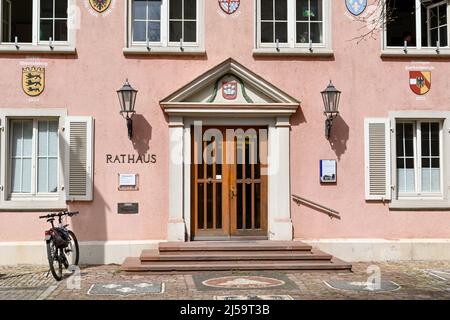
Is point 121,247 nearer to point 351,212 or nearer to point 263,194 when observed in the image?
point 263,194

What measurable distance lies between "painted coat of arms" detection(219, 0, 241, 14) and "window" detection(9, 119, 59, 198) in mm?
4036

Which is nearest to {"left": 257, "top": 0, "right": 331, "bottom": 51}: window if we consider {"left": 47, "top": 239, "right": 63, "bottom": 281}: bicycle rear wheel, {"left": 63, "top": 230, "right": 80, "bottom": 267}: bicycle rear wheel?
{"left": 63, "top": 230, "right": 80, "bottom": 267}: bicycle rear wheel

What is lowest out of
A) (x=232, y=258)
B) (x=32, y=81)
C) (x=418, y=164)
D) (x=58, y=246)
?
(x=232, y=258)

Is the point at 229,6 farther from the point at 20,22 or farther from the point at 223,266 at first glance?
the point at 223,266

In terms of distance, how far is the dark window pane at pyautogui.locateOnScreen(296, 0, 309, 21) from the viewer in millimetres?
13375

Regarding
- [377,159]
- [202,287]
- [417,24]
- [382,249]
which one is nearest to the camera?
[202,287]

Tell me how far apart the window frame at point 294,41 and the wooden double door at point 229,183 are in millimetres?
1648

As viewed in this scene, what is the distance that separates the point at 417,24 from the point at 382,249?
471cm

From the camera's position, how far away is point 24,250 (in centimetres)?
1244

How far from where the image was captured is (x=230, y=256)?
1165cm

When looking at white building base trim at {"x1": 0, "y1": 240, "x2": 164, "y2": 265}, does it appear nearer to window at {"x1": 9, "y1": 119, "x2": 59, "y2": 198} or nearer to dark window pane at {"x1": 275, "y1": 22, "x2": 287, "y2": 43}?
window at {"x1": 9, "y1": 119, "x2": 59, "y2": 198}

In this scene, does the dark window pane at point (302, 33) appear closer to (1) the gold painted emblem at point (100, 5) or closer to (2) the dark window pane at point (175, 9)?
(2) the dark window pane at point (175, 9)

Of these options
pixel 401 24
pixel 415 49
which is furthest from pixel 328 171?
pixel 401 24
